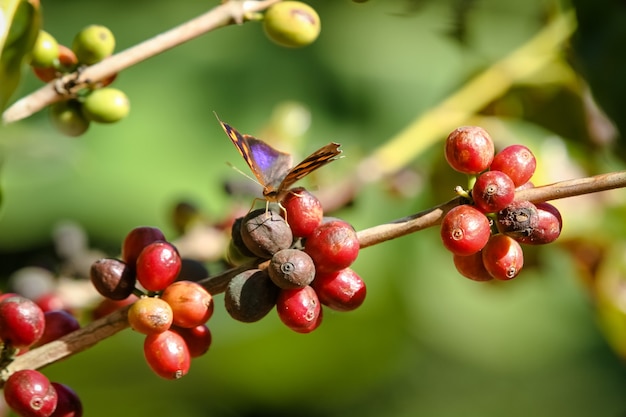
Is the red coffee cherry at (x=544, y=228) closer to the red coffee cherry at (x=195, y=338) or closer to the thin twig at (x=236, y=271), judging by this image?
the thin twig at (x=236, y=271)

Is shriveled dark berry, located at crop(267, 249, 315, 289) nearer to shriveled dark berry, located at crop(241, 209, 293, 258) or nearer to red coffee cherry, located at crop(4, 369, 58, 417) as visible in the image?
shriveled dark berry, located at crop(241, 209, 293, 258)

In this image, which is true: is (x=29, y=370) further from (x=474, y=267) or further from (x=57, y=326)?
(x=474, y=267)

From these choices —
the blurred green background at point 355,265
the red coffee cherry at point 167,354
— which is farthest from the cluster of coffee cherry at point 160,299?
the blurred green background at point 355,265

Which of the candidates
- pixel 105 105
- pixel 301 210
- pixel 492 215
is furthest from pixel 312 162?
pixel 105 105

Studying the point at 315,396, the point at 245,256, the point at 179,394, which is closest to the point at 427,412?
the point at 315,396

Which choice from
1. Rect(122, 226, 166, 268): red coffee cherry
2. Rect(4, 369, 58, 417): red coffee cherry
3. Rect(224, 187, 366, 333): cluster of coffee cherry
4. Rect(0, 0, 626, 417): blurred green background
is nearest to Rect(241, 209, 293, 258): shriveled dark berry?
Rect(224, 187, 366, 333): cluster of coffee cherry

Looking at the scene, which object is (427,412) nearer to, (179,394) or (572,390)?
(572,390)
